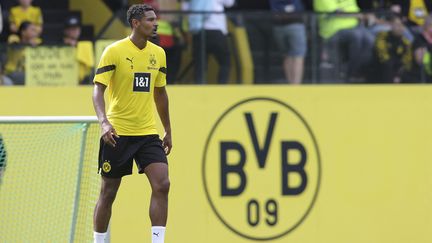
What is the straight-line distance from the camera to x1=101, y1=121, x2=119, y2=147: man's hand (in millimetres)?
9695

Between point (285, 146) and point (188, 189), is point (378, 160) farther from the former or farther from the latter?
point (188, 189)

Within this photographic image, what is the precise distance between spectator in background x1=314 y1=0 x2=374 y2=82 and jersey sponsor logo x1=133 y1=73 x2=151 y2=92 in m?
3.31

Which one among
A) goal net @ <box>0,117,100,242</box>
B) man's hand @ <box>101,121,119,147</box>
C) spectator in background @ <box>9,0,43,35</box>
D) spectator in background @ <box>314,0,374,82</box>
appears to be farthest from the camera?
spectator in background @ <box>9,0,43,35</box>

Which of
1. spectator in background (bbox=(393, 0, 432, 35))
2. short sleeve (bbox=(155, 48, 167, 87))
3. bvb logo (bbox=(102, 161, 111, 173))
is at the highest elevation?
spectator in background (bbox=(393, 0, 432, 35))

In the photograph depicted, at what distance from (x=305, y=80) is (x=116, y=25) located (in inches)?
79.7

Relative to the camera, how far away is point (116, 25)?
12.6 m

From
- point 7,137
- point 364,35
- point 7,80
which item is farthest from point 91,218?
point 364,35

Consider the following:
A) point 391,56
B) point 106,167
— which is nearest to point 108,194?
point 106,167

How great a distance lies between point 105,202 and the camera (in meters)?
10.2

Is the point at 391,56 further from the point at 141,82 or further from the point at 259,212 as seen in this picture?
the point at 141,82

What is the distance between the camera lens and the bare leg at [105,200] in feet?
33.3

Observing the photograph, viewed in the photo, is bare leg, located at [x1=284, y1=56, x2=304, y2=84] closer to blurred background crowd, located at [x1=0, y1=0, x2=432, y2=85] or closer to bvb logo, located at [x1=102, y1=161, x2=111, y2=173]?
blurred background crowd, located at [x1=0, y1=0, x2=432, y2=85]

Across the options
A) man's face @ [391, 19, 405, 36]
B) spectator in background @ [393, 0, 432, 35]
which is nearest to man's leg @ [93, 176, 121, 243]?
man's face @ [391, 19, 405, 36]

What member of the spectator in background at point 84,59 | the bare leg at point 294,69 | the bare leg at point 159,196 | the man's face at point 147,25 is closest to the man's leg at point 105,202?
the bare leg at point 159,196
